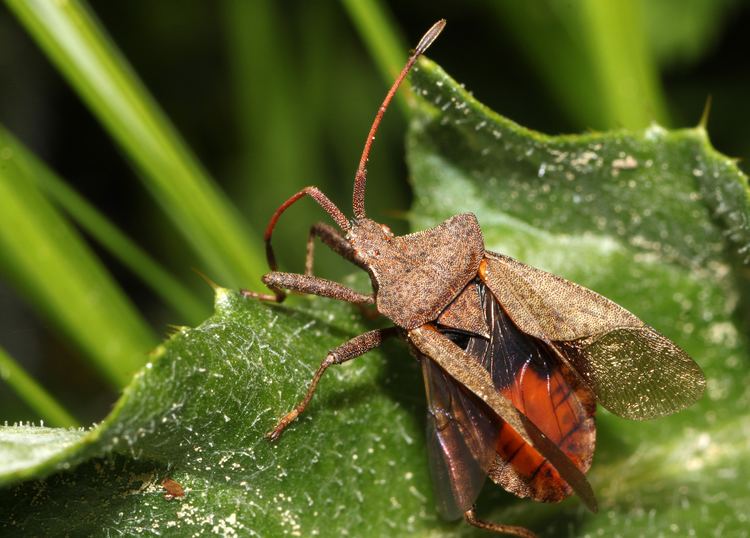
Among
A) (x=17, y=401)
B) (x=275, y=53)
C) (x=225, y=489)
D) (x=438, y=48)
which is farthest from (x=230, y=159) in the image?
(x=225, y=489)

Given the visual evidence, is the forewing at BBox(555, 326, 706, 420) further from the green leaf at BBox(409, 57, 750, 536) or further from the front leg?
the front leg

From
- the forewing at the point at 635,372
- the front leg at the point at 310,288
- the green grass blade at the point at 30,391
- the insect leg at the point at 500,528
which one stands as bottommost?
the insect leg at the point at 500,528

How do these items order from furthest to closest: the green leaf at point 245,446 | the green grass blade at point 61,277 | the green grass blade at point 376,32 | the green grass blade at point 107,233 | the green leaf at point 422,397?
the green grass blade at point 376,32 → the green grass blade at point 107,233 → the green grass blade at point 61,277 → the green leaf at point 422,397 → the green leaf at point 245,446

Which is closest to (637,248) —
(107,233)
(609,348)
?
(609,348)

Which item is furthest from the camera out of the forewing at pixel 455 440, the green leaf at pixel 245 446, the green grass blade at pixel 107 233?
the green grass blade at pixel 107 233

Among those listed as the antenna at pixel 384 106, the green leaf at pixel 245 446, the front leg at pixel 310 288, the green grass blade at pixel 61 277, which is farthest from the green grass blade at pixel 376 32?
the green grass blade at pixel 61 277

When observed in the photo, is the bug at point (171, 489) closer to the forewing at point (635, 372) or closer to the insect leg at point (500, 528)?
the insect leg at point (500, 528)

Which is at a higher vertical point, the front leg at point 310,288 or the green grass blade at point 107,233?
the green grass blade at point 107,233

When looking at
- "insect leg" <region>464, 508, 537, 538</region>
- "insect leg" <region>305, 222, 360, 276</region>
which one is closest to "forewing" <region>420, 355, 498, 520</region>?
"insect leg" <region>464, 508, 537, 538</region>
